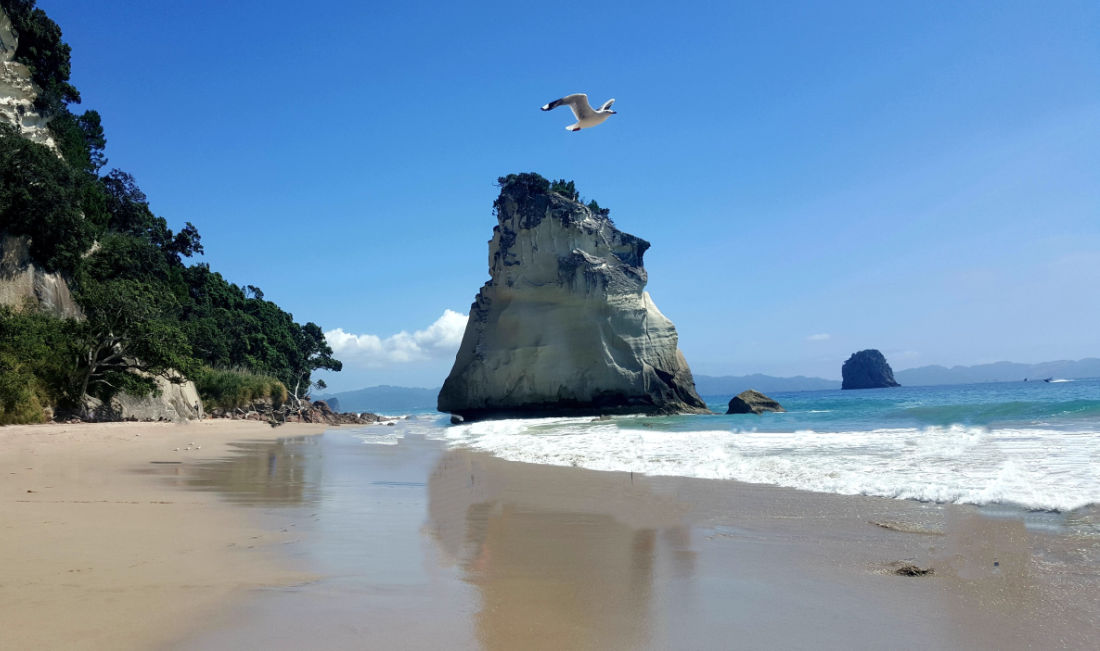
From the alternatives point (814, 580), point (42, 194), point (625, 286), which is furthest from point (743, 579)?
point (625, 286)

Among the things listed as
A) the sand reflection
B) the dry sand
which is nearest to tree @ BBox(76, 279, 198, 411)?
the sand reflection

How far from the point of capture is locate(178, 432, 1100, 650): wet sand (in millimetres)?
2768

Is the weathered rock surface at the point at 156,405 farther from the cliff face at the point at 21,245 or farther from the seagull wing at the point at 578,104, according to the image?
the seagull wing at the point at 578,104

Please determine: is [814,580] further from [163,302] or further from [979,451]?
[163,302]

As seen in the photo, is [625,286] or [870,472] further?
[625,286]

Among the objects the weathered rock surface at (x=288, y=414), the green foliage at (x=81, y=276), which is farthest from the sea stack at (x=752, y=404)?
the weathered rock surface at (x=288, y=414)

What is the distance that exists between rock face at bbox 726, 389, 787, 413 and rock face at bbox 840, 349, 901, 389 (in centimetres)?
8663

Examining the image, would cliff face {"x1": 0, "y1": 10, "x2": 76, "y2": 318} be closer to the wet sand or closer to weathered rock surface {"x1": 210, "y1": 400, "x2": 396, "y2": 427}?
weathered rock surface {"x1": 210, "y1": 400, "x2": 396, "y2": 427}

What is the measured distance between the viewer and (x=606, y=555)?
4285 millimetres

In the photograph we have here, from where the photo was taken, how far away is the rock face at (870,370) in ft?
366

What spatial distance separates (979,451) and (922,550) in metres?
6.17

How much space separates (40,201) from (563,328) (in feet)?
82.2

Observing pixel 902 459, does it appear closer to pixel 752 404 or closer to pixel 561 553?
pixel 561 553

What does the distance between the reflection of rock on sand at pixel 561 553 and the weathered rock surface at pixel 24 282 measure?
1770 cm
